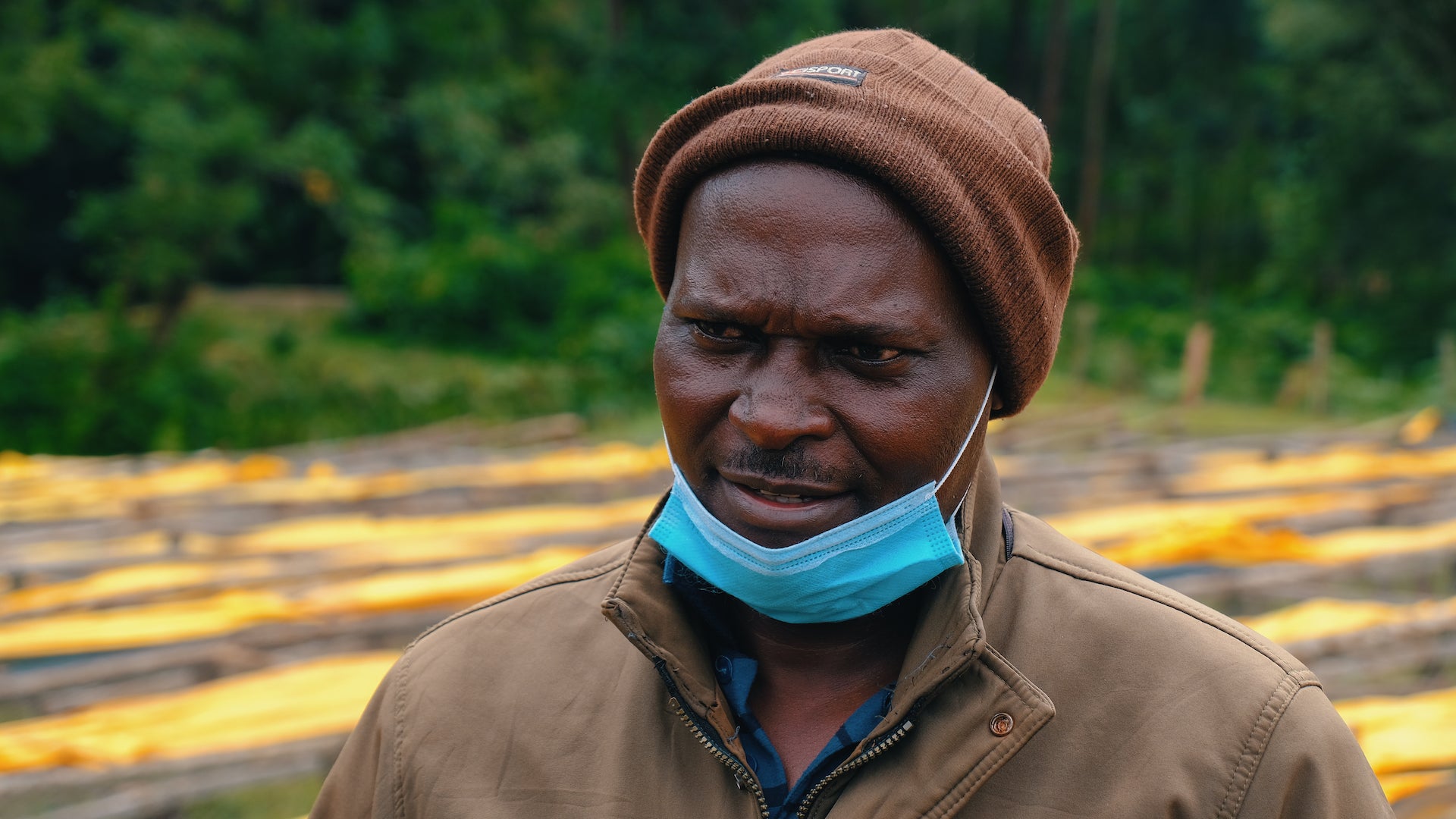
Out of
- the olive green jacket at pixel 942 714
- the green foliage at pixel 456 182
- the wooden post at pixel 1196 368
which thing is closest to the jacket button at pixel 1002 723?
the olive green jacket at pixel 942 714

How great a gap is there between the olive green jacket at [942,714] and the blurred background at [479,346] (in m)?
1.81

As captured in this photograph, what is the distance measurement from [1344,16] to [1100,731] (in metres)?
17.1

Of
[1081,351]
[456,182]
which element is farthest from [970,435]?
[456,182]

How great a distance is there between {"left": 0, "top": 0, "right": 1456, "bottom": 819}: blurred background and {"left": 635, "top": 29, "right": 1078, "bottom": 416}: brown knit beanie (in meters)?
2.30

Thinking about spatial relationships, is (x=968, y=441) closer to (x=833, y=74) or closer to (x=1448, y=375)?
(x=833, y=74)

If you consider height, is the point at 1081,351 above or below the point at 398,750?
below

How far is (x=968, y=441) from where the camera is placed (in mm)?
1346

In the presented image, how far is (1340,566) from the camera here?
464 cm

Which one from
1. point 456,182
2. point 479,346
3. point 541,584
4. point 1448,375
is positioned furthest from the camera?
point 456,182

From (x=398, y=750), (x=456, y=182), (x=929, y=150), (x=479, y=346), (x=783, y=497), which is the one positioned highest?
(x=929, y=150)

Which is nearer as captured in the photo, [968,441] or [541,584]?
[968,441]

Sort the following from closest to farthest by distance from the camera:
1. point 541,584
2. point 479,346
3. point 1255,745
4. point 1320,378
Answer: point 1255,745 → point 541,584 → point 1320,378 → point 479,346

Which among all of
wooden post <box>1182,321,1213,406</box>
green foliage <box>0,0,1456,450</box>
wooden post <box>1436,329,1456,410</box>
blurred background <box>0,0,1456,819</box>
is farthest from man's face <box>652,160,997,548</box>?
wooden post <box>1436,329,1456,410</box>

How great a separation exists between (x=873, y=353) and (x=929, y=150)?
22cm
